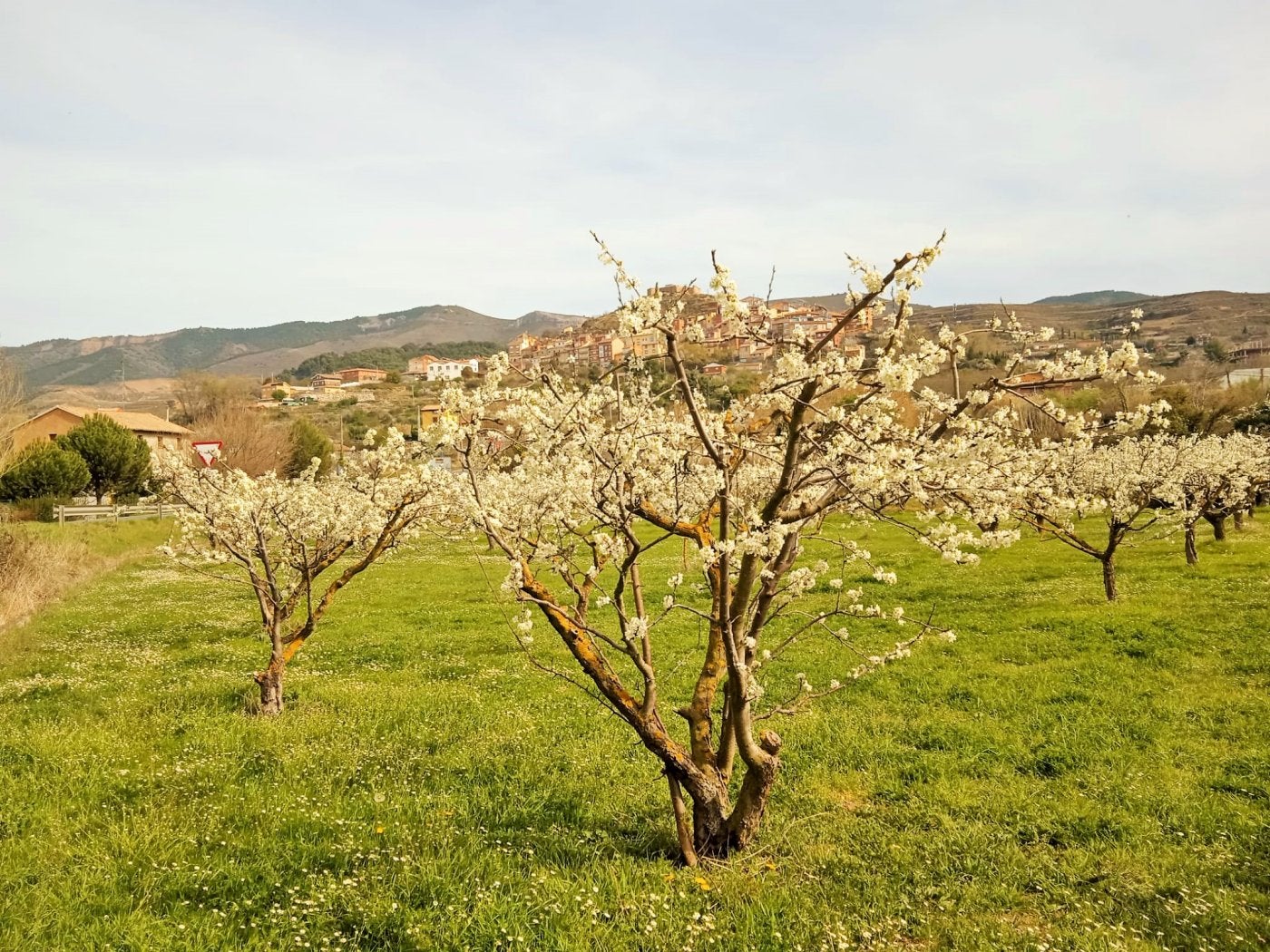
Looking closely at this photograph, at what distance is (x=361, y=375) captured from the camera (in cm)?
17650

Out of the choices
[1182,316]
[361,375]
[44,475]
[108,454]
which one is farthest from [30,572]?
[1182,316]

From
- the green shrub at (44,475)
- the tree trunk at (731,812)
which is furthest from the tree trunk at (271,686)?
the green shrub at (44,475)

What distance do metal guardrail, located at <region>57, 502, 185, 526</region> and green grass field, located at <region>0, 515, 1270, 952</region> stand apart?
93.3ft

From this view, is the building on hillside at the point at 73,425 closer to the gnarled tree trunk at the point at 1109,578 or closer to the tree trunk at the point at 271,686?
the tree trunk at the point at 271,686

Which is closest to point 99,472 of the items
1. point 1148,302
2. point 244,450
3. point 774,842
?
point 244,450

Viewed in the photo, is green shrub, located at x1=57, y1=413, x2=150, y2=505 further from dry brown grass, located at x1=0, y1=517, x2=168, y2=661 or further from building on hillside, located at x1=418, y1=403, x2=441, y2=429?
building on hillside, located at x1=418, y1=403, x2=441, y2=429

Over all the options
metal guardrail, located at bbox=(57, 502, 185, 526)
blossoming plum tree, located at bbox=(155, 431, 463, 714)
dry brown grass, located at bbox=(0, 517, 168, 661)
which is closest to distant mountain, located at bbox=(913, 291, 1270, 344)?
metal guardrail, located at bbox=(57, 502, 185, 526)

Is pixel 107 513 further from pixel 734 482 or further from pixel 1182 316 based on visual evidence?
pixel 1182 316

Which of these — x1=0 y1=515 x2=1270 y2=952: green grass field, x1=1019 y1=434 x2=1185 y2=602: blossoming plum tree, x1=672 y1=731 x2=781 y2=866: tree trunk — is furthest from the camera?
x1=1019 y1=434 x2=1185 y2=602: blossoming plum tree

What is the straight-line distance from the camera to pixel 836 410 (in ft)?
15.6

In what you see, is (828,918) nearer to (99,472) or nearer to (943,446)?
(943,446)

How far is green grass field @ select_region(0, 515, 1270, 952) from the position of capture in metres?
4.77

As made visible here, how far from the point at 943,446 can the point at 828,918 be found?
361 centimetres

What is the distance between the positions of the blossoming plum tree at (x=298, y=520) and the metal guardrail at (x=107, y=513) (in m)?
28.8
